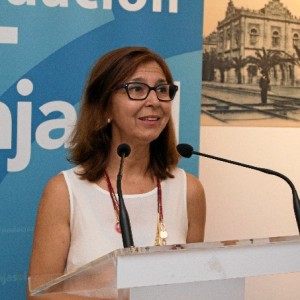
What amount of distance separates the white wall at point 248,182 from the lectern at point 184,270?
1.90m

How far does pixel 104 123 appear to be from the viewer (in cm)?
176

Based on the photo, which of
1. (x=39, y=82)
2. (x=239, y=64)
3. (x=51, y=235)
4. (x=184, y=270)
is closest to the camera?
(x=184, y=270)

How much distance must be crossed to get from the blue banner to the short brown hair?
0.26 meters

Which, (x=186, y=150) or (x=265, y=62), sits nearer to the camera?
(x=186, y=150)

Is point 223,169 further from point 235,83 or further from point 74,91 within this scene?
point 74,91

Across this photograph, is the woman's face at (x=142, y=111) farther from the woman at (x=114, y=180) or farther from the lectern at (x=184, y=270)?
the lectern at (x=184, y=270)

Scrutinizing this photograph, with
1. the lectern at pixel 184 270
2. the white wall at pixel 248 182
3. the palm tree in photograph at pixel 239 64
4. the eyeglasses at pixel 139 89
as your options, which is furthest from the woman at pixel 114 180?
the palm tree in photograph at pixel 239 64

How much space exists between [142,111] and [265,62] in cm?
146

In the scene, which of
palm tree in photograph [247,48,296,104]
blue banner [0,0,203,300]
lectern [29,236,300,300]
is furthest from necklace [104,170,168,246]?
palm tree in photograph [247,48,296,104]

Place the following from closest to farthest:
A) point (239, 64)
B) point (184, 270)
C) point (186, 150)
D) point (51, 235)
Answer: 1. point (184, 270)
2. point (186, 150)
3. point (51, 235)
4. point (239, 64)

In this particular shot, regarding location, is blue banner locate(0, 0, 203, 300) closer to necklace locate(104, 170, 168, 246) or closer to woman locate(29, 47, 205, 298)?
woman locate(29, 47, 205, 298)

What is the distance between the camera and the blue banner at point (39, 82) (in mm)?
2041

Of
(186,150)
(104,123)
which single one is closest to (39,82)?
(104,123)

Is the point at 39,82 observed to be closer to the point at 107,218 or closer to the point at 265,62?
the point at 107,218
